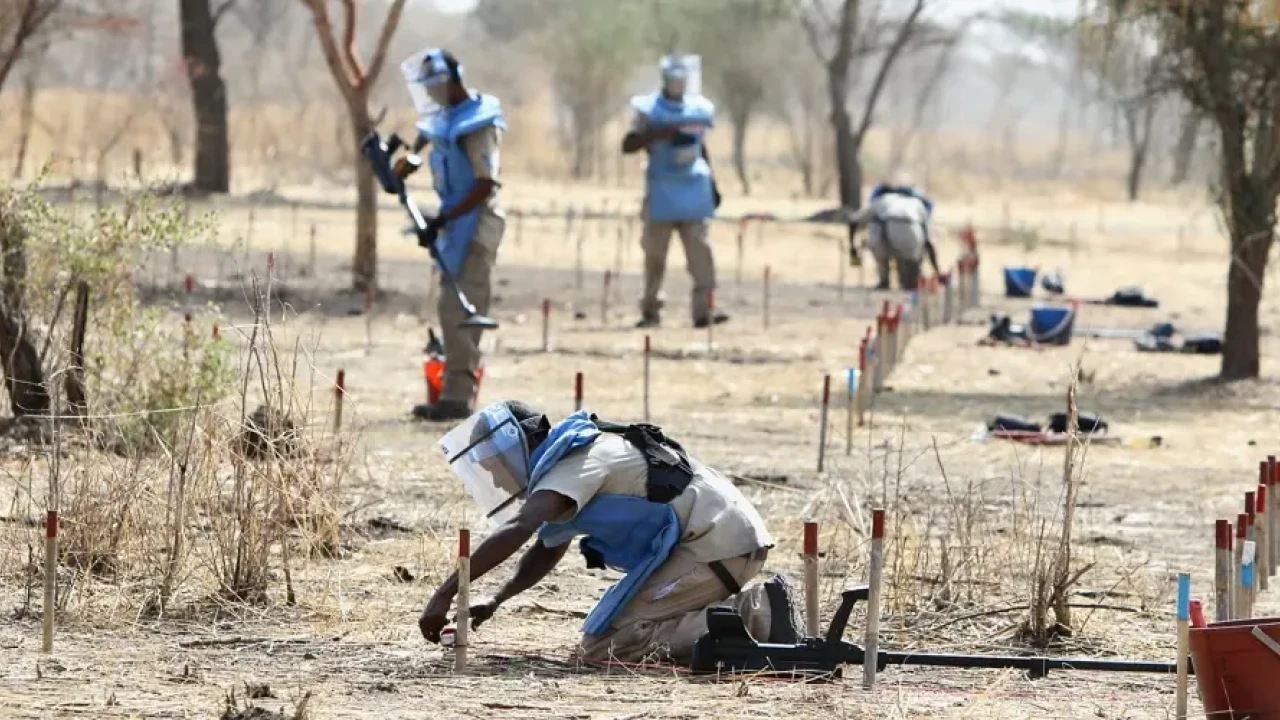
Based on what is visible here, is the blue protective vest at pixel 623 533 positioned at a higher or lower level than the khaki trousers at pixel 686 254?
lower

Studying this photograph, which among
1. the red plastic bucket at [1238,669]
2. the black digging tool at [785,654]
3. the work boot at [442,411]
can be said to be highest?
the work boot at [442,411]

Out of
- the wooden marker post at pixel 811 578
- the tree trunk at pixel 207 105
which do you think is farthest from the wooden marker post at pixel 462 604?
the tree trunk at pixel 207 105

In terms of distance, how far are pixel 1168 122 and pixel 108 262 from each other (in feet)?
251

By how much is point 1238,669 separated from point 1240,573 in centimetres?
160

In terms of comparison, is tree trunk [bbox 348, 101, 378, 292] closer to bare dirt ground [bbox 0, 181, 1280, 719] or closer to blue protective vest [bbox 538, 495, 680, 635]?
bare dirt ground [bbox 0, 181, 1280, 719]

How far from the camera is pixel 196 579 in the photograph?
26.8 ft

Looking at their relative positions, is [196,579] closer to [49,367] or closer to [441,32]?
[49,367]

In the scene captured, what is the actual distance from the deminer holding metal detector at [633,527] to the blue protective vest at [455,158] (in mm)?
5748

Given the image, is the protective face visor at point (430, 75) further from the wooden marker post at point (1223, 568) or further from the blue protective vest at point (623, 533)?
the wooden marker post at point (1223, 568)

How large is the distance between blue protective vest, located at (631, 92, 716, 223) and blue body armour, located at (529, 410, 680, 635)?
11.3 meters

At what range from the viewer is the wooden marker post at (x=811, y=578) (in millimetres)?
7234

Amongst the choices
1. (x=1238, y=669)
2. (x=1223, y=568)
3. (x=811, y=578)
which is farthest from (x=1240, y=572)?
(x=1238, y=669)

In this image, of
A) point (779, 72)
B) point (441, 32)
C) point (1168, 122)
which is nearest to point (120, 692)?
point (779, 72)

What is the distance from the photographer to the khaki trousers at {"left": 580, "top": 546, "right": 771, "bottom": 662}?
7277 mm
